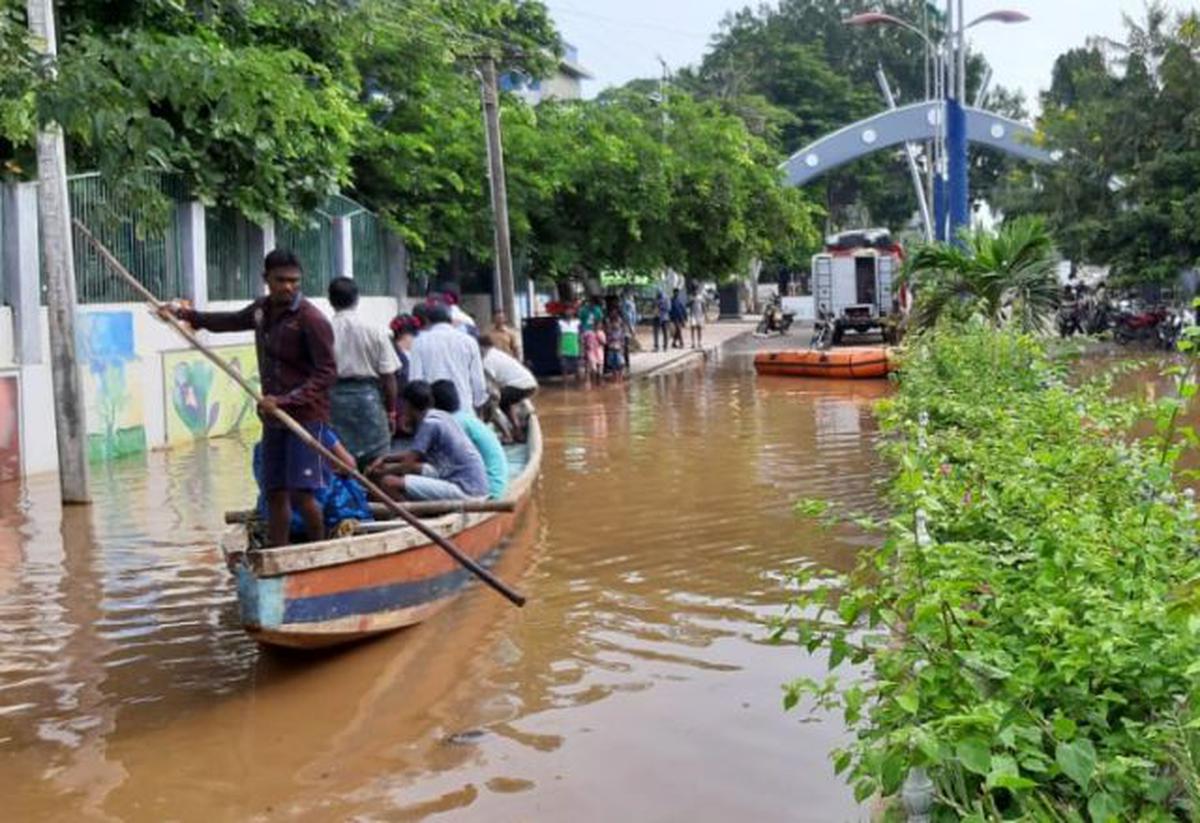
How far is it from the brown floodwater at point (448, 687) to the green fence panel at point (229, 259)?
21.8ft

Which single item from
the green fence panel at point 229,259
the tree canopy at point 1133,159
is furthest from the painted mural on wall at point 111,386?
the tree canopy at point 1133,159

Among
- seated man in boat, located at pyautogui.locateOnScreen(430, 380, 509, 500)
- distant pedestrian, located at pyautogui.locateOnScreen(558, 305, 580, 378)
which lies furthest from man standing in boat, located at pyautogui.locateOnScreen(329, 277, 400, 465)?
distant pedestrian, located at pyautogui.locateOnScreen(558, 305, 580, 378)

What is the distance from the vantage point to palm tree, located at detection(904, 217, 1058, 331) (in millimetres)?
15938

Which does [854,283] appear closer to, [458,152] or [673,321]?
[673,321]

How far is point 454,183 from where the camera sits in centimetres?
2530

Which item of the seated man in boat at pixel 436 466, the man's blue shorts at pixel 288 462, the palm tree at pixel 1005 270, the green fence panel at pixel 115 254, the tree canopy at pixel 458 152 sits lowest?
the seated man in boat at pixel 436 466

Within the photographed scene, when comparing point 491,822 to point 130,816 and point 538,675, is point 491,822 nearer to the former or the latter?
point 130,816

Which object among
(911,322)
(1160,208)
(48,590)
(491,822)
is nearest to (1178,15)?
(1160,208)

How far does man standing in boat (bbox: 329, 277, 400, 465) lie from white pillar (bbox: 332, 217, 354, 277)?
1389 centimetres

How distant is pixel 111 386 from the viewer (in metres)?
16.4

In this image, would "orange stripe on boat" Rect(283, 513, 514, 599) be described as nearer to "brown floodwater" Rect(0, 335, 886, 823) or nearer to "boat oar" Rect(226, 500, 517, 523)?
"boat oar" Rect(226, 500, 517, 523)

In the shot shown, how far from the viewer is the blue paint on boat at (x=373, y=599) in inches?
284

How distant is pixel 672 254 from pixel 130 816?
24.4m

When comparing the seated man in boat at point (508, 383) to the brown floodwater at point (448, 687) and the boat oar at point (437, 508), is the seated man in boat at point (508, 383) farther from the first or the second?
the boat oar at point (437, 508)
